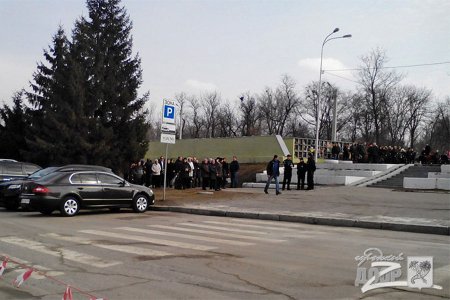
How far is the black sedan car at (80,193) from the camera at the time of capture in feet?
46.7

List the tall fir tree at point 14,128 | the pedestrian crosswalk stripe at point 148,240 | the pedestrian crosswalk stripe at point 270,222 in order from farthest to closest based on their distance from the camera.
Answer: the tall fir tree at point 14,128
the pedestrian crosswalk stripe at point 270,222
the pedestrian crosswalk stripe at point 148,240

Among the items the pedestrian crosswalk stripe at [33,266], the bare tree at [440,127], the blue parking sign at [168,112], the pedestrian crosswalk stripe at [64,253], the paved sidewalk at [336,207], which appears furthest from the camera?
the bare tree at [440,127]

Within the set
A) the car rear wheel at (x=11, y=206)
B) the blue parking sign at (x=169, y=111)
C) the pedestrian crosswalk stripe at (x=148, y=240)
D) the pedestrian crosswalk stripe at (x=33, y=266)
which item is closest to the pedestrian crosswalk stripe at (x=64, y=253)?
the pedestrian crosswalk stripe at (x=33, y=266)

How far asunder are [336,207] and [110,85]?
24060 millimetres

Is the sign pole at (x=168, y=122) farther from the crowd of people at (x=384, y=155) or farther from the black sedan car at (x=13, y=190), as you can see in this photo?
the crowd of people at (x=384, y=155)

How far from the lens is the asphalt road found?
5992 mm

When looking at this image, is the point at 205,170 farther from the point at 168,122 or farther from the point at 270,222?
the point at 270,222

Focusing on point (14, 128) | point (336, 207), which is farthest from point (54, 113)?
point (336, 207)

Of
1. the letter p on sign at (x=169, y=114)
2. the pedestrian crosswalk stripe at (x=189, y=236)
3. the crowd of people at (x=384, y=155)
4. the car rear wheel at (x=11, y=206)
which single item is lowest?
the car rear wheel at (x=11, y=206)

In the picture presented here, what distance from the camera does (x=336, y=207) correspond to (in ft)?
56.2

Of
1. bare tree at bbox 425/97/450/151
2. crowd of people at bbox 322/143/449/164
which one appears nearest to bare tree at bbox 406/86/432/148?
bare tree at bbox 425/97/450/151

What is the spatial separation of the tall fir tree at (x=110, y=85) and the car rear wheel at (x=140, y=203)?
1813 centimetres

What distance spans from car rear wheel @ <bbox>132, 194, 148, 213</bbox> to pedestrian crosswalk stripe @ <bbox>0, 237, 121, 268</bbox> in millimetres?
6476

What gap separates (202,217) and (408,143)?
7070cm
